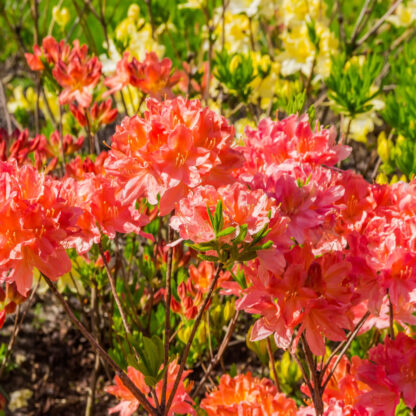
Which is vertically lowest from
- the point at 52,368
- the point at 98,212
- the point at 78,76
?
the point at 52,368

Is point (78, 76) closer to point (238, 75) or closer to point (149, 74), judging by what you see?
point (149, 74)

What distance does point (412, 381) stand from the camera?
102cm

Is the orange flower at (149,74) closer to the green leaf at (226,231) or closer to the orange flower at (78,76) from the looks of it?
the orange flower at (78,76)

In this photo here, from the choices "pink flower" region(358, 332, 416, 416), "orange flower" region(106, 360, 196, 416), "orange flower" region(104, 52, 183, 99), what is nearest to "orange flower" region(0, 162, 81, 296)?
"orange flower" region(106, 360, 196, 416)

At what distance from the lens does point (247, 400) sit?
123cm

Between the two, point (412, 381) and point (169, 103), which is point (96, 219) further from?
point (412, 381)

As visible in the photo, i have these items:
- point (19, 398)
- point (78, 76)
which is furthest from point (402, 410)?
point (19, 398)

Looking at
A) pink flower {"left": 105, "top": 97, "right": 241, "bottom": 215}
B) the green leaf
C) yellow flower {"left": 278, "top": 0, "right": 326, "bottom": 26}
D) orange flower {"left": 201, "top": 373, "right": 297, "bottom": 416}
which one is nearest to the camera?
the green leaf

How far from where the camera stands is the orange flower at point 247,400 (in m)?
1.15

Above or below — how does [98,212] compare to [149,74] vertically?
below

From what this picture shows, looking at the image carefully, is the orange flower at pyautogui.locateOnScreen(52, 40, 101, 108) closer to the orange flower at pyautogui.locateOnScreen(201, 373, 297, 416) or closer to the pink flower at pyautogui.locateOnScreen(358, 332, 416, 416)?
the orange flower at pyautogui.locateOnScreen(201, 373, 297, 416)

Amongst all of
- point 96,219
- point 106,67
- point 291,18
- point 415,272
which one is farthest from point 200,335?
point 291,18

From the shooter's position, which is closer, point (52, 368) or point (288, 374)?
point (288, 374)

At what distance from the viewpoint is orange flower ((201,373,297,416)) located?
3.79 ft
